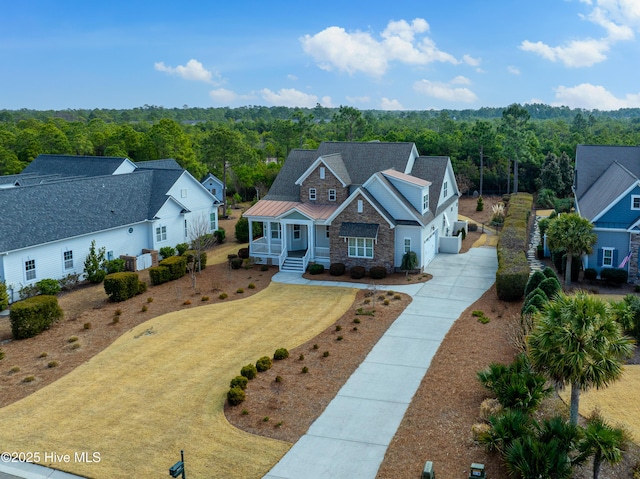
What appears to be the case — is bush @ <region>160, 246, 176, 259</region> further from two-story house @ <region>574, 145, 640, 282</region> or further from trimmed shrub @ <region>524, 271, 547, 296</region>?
two-story house @ <region>574, 145, 640, 282</region>

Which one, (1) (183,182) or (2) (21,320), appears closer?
(2) (21,320)

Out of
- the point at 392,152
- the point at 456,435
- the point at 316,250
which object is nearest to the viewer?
the point at 456,435

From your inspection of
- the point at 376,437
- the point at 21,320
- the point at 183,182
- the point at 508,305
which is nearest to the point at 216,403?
the point at 376,437

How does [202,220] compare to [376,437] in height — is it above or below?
above

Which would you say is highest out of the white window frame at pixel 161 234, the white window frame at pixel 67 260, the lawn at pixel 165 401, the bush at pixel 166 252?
the white window frame at pixel 161 234

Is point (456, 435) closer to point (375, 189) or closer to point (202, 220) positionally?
point (375, 189)

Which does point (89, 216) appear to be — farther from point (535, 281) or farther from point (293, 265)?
point (535, 281)

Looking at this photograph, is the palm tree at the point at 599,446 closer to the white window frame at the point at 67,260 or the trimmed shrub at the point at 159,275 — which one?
the trimmed shrub at the point at 159,275

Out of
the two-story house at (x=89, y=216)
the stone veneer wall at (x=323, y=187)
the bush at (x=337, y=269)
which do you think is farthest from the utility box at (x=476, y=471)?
the stone veneer wall at (x=323, y=187)
